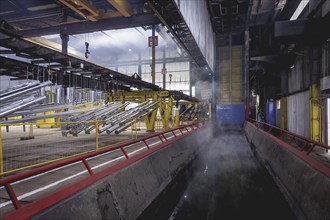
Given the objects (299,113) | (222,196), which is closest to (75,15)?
(222,196)

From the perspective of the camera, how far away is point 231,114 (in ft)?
75.3

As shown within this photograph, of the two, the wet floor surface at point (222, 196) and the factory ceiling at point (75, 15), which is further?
the factory ceiling at point (75, 15)

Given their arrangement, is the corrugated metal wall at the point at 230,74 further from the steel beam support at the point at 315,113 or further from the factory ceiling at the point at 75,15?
the factory ceiling at the point at 75,15

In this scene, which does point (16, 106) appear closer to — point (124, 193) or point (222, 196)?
point (124, 193)

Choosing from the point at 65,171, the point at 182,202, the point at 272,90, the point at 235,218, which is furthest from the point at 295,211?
the point at 272,90

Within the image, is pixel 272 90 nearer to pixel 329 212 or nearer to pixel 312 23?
pixel 312 23

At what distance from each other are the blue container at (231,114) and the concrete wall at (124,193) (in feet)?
50.7

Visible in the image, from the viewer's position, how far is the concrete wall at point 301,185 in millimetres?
4172

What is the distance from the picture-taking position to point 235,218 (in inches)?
211

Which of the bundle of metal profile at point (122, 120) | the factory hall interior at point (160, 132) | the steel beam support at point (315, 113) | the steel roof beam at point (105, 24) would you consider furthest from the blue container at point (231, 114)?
the steel roof beam at point (105, 24)

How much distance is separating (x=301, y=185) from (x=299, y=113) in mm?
11264

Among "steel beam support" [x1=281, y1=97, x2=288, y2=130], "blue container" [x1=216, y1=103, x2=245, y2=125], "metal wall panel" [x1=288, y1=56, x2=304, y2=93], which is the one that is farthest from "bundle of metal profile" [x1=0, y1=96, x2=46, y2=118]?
"blue container" [x1=216, y1=103, x2=245, y2=125]

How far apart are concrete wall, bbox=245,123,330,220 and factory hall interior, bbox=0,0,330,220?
0.11ft

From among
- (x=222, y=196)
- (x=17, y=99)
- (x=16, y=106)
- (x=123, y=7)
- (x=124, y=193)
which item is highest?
(x=123, y=7)
